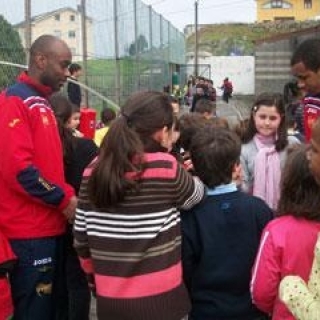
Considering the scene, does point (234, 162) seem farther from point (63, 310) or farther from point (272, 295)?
point (63, 310)

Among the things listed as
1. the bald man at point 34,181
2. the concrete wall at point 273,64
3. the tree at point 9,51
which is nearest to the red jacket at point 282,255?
the bald man at point 34,181

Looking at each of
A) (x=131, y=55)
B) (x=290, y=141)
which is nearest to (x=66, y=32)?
(x=131, y=55)

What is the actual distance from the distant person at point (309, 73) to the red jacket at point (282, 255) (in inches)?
46.5

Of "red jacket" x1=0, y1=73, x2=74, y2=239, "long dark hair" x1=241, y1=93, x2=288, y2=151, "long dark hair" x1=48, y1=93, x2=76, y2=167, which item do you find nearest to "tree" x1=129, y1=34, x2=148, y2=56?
"long dark hair" x1=241, y1=93, x2=288, y2=151

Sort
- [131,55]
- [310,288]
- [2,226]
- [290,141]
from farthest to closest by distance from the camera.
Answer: [131,55] → [290,141] → [2,226] → [310,288]

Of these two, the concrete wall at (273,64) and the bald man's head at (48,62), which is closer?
the bald man's head at (48,62)

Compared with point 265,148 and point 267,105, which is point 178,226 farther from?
point 267,105

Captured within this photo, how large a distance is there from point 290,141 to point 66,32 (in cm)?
583

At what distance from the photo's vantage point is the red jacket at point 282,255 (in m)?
2.54

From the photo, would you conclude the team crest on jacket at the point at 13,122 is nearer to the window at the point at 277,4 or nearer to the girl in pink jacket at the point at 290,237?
the girl in pink jacket at the point at 290,237

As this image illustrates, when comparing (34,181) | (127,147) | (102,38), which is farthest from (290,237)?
(102,38)

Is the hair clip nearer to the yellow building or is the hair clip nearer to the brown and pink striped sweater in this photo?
the brown and pink striped sweater

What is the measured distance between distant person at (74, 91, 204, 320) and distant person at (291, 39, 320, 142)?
4.13 ft

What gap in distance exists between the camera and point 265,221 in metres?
2.87
